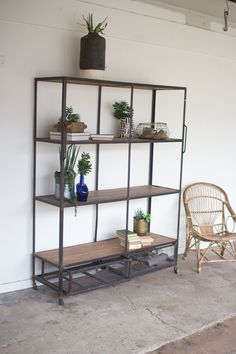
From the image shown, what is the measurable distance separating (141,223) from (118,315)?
1111 millimetres

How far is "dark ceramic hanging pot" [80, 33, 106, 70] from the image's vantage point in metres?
3.97

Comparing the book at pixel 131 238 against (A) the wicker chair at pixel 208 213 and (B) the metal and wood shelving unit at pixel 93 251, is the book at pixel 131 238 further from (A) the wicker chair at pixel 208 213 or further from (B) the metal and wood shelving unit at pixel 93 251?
(A) the wicker chair at pixel 208 213

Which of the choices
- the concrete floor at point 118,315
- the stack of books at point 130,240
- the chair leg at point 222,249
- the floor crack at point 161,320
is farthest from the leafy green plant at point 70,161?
the chair leg at point 222,249

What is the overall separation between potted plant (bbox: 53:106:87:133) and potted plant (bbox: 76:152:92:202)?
297 millimetres

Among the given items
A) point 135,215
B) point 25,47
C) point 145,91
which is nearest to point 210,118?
point 145,91

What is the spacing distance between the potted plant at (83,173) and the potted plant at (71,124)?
0.30m

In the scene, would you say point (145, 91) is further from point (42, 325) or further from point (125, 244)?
point (42, 325)

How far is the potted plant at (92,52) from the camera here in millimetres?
3971

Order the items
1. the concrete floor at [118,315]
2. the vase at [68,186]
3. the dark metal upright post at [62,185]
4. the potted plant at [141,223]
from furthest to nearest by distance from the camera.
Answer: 1. the potted plant at [141,223]
2. the vase at [68,186]
3. the dark metal upright post at [62,185]
4. the concrete floor at [118,315]

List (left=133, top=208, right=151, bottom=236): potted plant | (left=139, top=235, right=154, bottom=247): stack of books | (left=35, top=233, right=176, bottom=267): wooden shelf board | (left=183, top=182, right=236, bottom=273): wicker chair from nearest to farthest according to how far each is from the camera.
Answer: (left=35, top=233, right=176, bottom=267): wooden shelf board, (left=139, top=235, right=154, bottom=247): stack of books, (left=133, top=208, right=151, bottom=236): potted plant, (left=183, top=182, right=236, bottom=273): wicker chair

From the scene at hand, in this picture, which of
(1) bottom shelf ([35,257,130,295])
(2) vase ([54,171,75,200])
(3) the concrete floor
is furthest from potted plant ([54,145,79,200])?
(3) the concrete floor

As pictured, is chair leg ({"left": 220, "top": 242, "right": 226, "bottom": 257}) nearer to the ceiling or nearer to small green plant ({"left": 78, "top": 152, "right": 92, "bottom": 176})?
small green plant ({"left": 78, "top": 152, "right": 92, "bottom": 176})

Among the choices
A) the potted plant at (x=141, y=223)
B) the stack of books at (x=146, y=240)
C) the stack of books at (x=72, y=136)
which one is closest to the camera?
the stack of books at (x=72, y=136)

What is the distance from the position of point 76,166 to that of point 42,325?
4.64ft
